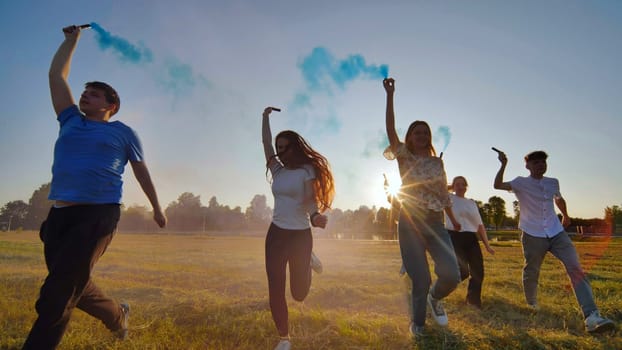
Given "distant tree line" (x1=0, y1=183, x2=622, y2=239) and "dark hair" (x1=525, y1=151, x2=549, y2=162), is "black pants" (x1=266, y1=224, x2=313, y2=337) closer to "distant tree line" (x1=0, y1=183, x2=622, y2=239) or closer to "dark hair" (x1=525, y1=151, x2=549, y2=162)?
"dark hair" (x1=525, y1=151, x2=549, y2=162)

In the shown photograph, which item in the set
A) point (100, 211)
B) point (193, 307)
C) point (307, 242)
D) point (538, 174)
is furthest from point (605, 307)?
point (100, 211)

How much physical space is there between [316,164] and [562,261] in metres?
4.56

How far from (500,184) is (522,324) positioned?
236cm

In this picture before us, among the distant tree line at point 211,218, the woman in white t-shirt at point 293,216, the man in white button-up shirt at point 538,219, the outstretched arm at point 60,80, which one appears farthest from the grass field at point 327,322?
the distant tree line at point 211,218

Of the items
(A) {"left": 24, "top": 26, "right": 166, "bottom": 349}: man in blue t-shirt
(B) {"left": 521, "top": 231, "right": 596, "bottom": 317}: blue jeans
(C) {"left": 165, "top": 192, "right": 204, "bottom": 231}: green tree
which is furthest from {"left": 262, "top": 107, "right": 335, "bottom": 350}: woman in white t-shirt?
(C) {"left": 165, "top": 192, "right": 204, "bottom": 231}: green tree

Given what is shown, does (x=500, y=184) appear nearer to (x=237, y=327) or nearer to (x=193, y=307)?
(x=237, y=327)

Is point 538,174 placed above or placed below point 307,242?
above

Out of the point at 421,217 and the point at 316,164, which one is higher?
the point at 316,164

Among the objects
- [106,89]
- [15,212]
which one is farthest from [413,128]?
[15,212]

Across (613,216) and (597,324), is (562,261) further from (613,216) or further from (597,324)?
(613,216)

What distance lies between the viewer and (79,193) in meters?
3.38

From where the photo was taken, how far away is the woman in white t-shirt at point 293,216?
4.20 metres

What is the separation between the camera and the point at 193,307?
5.77 metres

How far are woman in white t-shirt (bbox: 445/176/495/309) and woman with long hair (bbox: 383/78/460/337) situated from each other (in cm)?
204
